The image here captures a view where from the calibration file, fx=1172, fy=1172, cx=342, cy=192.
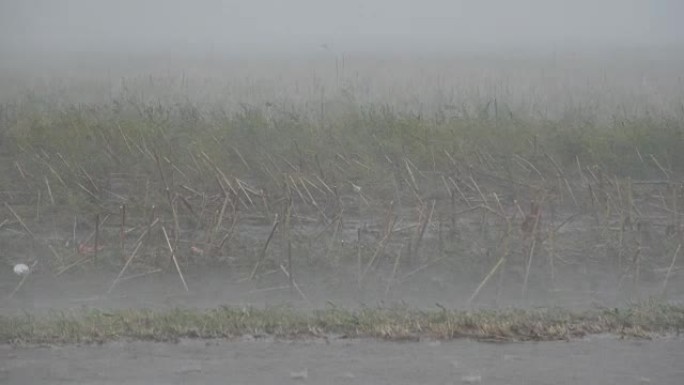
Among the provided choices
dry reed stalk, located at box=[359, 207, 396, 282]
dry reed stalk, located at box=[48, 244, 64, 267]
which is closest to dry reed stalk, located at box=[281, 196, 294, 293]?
dry reed stalk, located at box=[359, 207, 396, 282]

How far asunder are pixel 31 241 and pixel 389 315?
89.2 inches

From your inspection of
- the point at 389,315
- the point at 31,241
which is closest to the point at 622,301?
the point at 389,315

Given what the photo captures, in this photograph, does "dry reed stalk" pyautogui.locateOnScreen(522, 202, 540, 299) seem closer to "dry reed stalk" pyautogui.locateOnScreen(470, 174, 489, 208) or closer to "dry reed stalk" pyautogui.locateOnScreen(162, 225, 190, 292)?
A: "dry reed stalk" pyautogui.locateOnScreen(470, 174, 489, 208)

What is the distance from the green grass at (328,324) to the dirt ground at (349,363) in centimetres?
8

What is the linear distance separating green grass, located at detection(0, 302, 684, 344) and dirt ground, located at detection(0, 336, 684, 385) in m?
0.08

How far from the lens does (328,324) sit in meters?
6.04

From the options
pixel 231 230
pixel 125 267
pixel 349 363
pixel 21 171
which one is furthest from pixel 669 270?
pixel 21 171

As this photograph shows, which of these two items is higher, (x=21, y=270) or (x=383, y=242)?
(x=383, y=242)

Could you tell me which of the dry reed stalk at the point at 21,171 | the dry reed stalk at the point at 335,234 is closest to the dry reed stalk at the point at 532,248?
the dry reed stalk at the point at 335,234

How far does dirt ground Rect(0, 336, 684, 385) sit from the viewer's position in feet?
17.8

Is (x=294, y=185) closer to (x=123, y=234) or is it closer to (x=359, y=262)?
(x=359, y=262)

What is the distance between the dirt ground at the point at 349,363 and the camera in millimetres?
5430

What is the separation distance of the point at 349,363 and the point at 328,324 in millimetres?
481

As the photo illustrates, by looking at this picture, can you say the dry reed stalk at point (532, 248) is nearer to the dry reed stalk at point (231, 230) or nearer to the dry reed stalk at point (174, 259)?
the dry reed stalk at point (231, 230)
